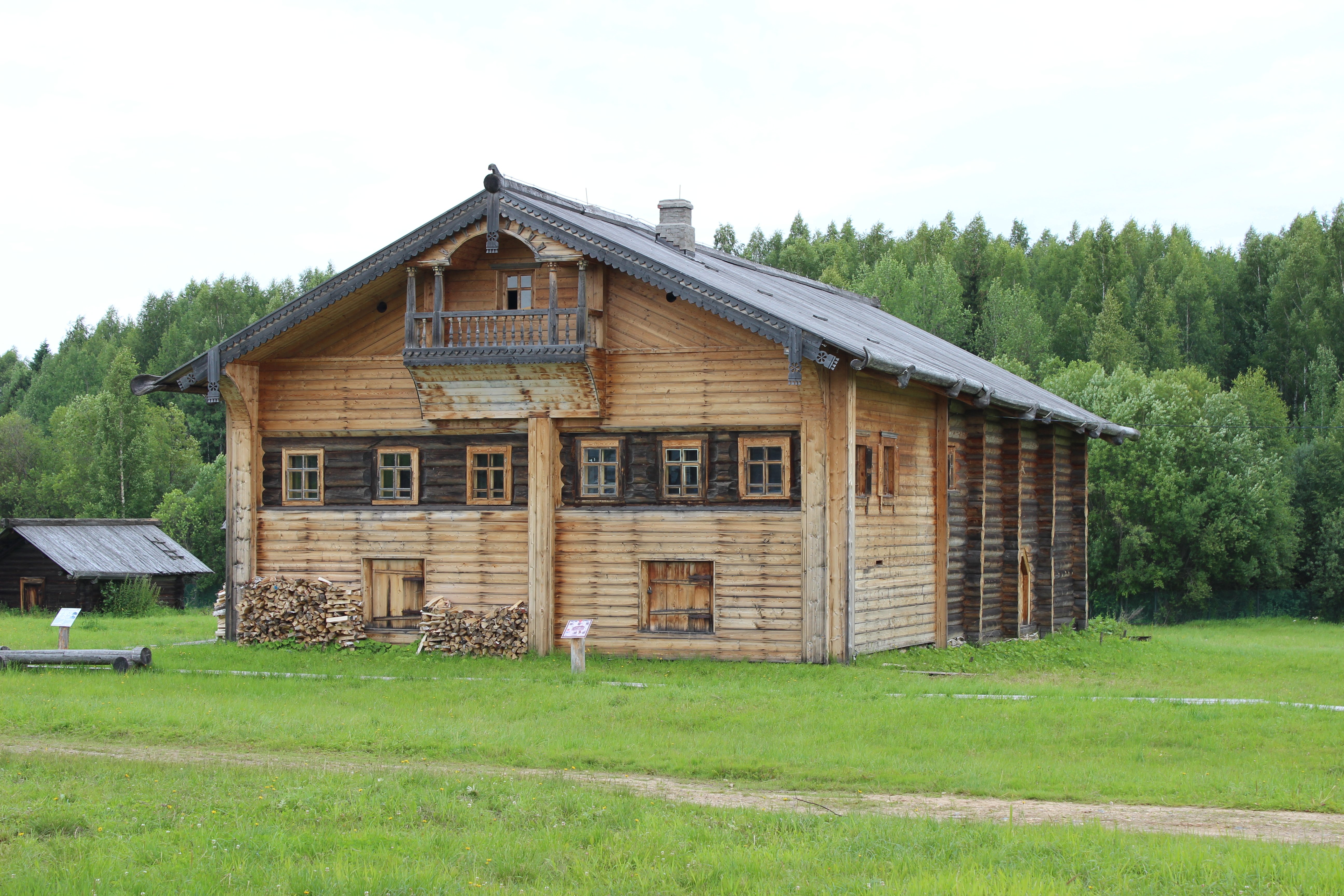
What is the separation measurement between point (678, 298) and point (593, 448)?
127 inches

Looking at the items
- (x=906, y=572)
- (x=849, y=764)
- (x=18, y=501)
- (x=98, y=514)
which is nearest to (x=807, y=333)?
(x=906, y=572)

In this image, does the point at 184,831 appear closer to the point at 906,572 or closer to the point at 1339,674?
the point at 906,572

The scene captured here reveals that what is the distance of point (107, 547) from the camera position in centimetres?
5053

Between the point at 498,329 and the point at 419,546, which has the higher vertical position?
the point at 498,329

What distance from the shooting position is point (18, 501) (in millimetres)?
81625

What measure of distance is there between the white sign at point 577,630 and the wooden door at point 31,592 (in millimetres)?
30081

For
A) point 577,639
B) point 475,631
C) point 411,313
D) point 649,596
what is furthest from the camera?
point 475,631

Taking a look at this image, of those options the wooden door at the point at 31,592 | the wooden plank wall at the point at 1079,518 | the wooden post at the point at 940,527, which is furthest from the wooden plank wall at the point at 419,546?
the wooden door at the point at 31,592

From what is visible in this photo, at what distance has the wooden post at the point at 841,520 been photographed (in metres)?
25.2

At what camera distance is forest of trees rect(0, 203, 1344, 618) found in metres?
60.2

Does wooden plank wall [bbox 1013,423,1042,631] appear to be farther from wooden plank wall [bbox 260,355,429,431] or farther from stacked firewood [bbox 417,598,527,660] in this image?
wooden plank wall [bbox 260,355,429,431]

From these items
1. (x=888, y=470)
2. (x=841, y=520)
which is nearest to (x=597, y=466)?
(x=841, y=520)

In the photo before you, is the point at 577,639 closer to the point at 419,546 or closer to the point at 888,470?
the point at 419,546

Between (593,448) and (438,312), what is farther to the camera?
(593,448)
